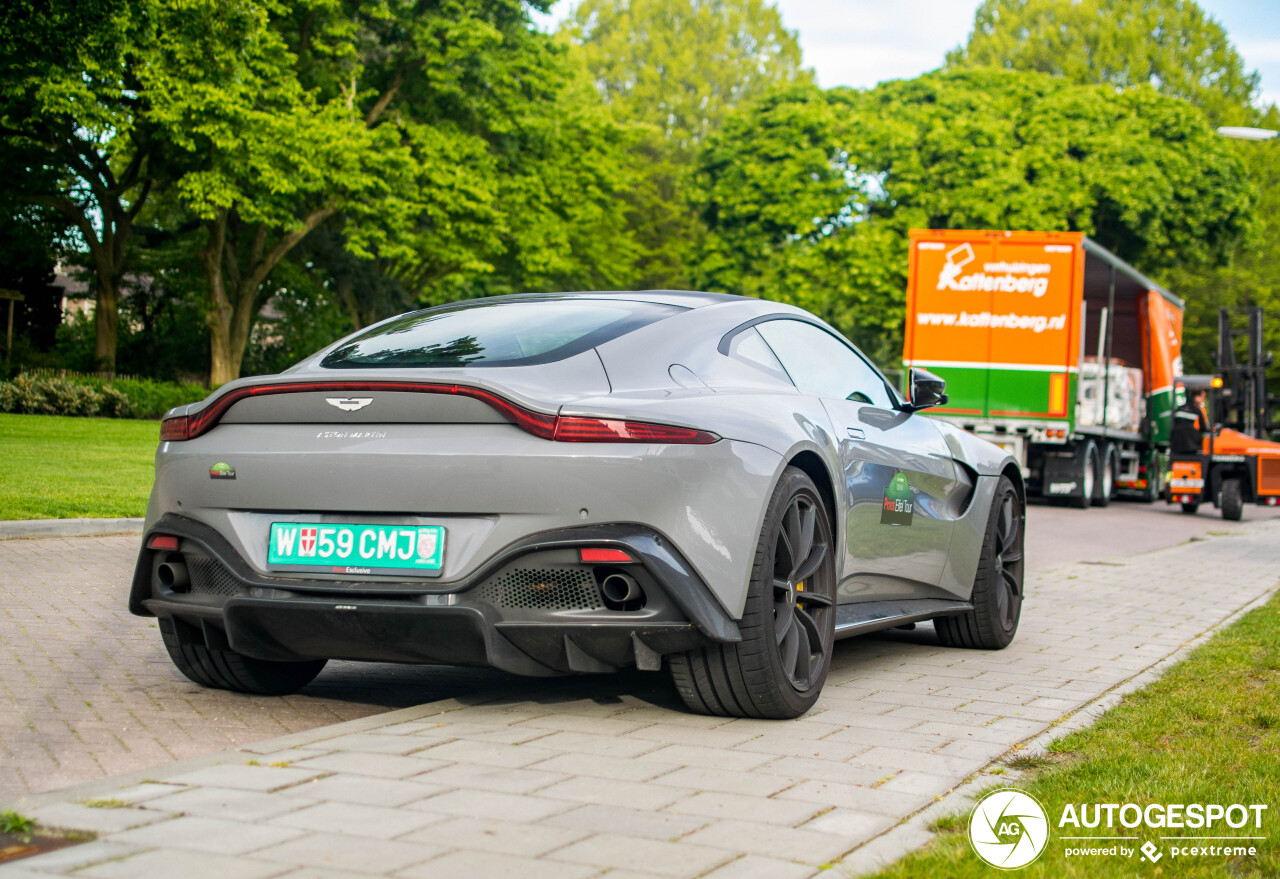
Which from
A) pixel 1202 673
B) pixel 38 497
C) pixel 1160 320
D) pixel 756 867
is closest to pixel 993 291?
pixel 1160 320

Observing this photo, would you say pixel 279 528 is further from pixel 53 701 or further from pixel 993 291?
pixel 993 291

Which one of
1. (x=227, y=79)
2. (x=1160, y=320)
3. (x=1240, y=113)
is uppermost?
(x=1240, y=113)

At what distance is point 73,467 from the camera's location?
1549 cm

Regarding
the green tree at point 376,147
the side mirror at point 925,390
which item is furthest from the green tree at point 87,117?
the side mirror at point 925,390

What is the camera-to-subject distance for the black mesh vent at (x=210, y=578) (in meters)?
4.42

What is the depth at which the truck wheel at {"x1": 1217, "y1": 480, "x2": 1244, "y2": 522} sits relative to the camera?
2078 cm

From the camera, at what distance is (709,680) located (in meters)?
4.48

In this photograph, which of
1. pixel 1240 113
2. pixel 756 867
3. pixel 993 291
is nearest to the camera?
pixel 756 867

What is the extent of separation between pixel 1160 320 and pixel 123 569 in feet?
63.6

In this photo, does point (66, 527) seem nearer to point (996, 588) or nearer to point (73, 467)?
point (73, 467)

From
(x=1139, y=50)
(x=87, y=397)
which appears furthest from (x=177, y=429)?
(x=1139, y=50)

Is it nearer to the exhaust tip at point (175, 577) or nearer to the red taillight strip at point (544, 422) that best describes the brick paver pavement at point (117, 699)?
the exhaust tip at point (175, 577)

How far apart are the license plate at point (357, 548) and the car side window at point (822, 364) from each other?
175cm

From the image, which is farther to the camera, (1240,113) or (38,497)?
(1240,113)
